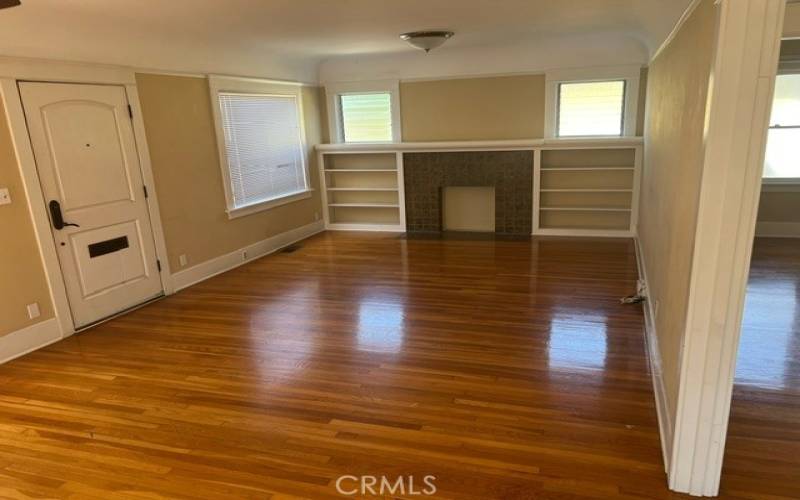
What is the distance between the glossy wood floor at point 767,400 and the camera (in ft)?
7.37

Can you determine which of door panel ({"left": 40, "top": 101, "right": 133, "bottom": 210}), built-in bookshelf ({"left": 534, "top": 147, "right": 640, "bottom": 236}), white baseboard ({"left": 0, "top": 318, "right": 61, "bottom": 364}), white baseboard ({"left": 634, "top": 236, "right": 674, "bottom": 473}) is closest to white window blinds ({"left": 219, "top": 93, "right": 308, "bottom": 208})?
door panel ({"left": 40, "top": 101, "right": 133, "bottom": 210})

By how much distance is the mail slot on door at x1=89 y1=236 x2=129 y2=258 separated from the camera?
14.5 feet

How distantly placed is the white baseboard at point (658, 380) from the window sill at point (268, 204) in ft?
14.6

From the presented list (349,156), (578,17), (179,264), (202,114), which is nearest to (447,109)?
(349,156)

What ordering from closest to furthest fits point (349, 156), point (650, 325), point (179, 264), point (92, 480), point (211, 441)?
point (92, 480)
point (211, 441)
point (650, 325)
point (179, 264)
point (349, 156)

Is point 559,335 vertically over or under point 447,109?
under

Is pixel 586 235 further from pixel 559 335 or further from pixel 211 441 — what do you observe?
pixel 211 441

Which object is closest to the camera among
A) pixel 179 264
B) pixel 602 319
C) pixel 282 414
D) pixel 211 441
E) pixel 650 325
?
pixel 211 441

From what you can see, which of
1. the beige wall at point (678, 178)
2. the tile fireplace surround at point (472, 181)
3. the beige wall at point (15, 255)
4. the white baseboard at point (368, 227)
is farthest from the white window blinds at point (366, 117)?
the beige wall at point (15, 255)

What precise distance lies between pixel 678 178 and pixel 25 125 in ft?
14.8

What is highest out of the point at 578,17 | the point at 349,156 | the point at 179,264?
the point at 578,17

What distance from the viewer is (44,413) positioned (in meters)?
3.05

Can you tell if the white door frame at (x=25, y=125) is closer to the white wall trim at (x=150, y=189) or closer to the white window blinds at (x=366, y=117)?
the white wall trim at (x=150, y=189)

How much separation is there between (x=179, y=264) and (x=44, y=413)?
240 centimetres
